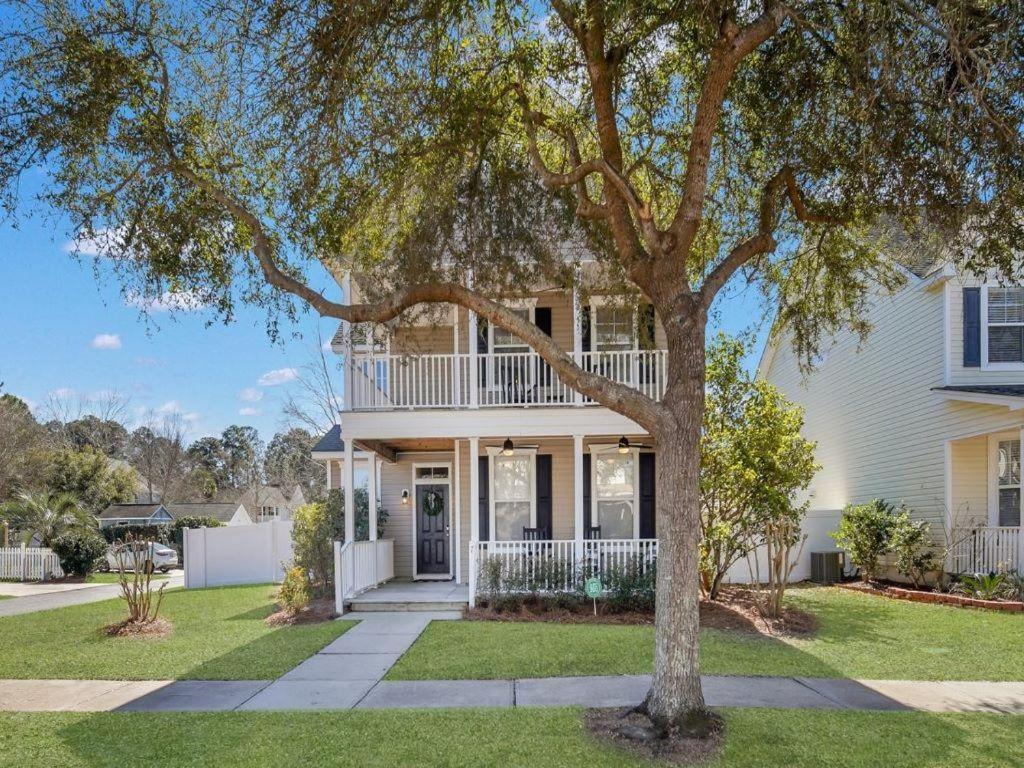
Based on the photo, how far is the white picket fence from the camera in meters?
19.7

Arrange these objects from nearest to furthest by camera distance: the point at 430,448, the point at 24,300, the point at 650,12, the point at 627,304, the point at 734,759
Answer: the point at 734,759 → the point at 650,12 → the point at 627,304 → the point at 430,448 → the point at 24,300

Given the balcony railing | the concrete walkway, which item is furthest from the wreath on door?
the concrete walkway

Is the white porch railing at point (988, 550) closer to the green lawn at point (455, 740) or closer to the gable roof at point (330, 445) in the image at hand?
the green lawn at point (455, 740)

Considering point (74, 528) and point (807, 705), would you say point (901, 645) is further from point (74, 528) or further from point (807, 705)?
point (74, 528)

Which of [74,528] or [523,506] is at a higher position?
[523,506]

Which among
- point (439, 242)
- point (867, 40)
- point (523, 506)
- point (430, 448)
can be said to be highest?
point (867, 40)

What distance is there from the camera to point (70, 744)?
5.65 metres

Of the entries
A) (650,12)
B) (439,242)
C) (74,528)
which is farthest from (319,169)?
(74,528)

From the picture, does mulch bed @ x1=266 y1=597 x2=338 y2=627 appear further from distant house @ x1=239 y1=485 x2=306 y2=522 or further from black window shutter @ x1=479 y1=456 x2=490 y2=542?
distant house @ x1=239 y1=485 x2=306 y2=522

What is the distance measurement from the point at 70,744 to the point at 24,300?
28.9 m

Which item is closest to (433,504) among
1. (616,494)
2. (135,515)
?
(616,494)

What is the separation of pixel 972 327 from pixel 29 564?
23.5m

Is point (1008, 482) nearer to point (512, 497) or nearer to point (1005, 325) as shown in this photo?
point (1005, 325)

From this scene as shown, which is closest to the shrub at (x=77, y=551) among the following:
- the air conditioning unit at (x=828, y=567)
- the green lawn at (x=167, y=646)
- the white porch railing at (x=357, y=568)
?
the green lawn at (x=167, y=646)
